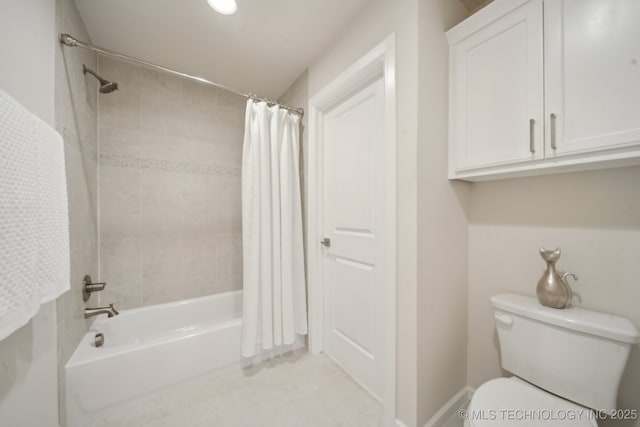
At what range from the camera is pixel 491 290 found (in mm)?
1198

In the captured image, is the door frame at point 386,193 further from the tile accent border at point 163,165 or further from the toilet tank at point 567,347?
the tile accent border at point 163,165

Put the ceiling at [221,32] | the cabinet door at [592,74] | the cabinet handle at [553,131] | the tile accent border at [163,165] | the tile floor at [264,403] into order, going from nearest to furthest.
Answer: the cabinet door at [592,74] → the cabinet handle at [553,131] → the tile floor at [264,403] → the ceiling at [221,32] → the tile accent border at [163,165]

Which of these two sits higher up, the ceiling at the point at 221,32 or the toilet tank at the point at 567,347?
the ceiling at the point at 221,32

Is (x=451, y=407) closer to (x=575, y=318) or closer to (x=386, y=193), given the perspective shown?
(x=575, y=318)

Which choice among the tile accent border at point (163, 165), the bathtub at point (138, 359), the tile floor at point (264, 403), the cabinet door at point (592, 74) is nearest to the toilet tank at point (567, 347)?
the cabinet door at point (592, 74)

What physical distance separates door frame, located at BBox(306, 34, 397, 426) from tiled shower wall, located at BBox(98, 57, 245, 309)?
0.92m

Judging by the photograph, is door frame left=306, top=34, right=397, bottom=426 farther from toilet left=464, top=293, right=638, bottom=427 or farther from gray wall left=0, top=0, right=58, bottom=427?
gray wall left=0, top=0, right=58, bottom=427

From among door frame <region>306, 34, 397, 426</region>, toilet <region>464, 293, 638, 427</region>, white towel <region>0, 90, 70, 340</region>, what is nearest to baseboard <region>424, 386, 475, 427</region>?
door frame <region>306, 34, 397, 426</region>

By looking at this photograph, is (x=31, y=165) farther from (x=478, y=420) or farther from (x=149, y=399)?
(x=478, y=420)

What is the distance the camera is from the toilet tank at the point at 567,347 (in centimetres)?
78

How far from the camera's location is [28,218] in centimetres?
63

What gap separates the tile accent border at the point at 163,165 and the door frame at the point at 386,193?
987 mm

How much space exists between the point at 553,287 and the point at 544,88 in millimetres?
837

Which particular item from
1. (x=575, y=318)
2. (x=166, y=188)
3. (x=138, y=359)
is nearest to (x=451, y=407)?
(x=575, y=318)
